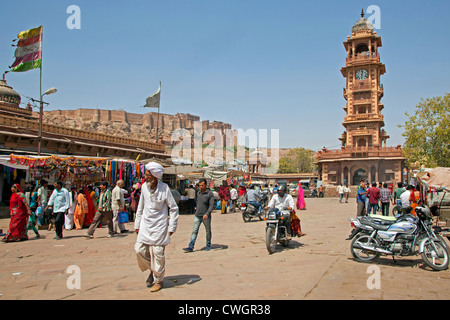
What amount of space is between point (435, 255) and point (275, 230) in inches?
109

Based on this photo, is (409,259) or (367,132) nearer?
(409,259)

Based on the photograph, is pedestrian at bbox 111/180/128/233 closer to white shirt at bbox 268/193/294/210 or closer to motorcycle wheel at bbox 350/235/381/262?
white shirt at bbox 268/193/294/210

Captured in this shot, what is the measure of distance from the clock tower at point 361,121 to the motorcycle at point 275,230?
34863 millimetres

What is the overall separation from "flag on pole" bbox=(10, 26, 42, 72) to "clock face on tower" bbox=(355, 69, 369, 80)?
122ft

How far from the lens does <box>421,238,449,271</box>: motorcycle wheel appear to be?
17.2 feet

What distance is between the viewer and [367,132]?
41.3m

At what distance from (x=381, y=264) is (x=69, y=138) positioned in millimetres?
19028

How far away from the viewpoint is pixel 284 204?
23.9ft

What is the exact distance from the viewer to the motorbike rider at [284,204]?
723 centimetres

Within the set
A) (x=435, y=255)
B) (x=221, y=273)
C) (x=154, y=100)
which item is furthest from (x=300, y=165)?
(x=221, y=273)

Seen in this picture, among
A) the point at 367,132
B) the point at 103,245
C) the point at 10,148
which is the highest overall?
the point at 367,132

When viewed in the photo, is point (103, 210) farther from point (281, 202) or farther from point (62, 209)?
point (281, 202)
